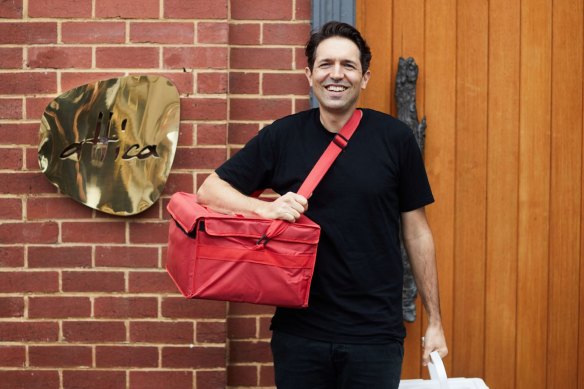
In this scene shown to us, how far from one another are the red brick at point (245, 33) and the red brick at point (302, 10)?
0.17m

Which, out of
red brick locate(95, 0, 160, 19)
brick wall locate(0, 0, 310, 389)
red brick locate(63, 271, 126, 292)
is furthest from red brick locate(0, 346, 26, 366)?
red brick locate(95, 0, 160, 19)

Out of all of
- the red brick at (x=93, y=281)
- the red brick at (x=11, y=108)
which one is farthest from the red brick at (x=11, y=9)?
the red brick at (x=93, y=281)

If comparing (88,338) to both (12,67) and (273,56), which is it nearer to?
(12,67)

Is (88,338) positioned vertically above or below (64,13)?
below

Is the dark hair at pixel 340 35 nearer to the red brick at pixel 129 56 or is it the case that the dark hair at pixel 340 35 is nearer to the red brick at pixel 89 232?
the red brick at pixel 129 56

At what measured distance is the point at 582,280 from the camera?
369 centimetres

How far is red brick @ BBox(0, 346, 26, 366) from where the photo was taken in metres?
3.39

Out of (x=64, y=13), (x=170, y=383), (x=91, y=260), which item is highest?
(x=64, y=13)

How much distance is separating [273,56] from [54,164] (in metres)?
1.02

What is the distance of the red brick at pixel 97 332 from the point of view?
3391 millimetres

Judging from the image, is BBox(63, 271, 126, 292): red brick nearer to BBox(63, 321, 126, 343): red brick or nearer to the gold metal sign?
BBox(63, 321, 126, 343): red brick

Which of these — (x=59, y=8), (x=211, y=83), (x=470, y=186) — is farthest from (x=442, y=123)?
(x=59, y=8)

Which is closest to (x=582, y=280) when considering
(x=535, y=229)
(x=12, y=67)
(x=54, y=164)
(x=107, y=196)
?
(x=535, y=229)

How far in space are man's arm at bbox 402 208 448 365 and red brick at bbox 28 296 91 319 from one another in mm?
1473
